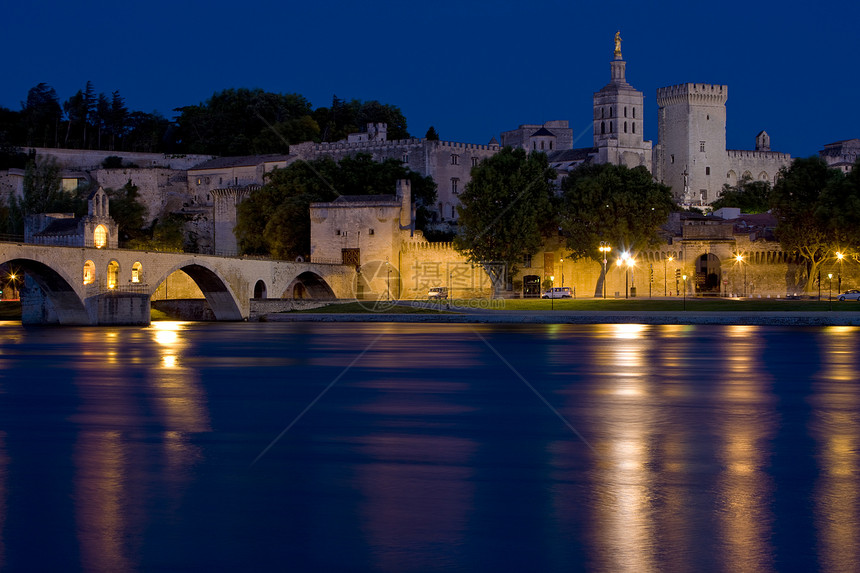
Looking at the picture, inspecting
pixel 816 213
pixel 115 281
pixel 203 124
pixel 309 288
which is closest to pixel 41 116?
pixel 203 124

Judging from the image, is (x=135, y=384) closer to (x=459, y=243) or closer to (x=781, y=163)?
(x=459, y=243)

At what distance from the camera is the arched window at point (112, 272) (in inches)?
2093

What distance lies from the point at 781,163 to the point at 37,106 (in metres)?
98.7

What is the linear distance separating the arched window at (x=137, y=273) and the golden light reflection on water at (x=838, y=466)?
37.3 m

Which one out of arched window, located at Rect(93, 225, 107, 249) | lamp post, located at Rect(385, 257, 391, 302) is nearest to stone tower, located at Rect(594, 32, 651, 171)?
lamp post, located at Rect(385, 257, 391, 302)

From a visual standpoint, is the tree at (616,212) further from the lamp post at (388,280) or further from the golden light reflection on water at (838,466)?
the golden light reflection on water at (838,466)

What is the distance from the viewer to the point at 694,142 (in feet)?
423

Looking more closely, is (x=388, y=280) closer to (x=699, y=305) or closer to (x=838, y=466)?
(x=699, y=305)

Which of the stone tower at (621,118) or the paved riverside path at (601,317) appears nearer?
the paved riverside path at (601,317)

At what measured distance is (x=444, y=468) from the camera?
14539mm

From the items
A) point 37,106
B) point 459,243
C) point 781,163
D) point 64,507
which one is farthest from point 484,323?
point 37,106

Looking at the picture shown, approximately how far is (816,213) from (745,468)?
5392cm

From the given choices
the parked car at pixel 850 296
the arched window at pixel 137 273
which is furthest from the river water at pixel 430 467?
the parked car at pixel 850 296

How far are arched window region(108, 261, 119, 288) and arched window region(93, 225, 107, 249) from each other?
5.51 metres
